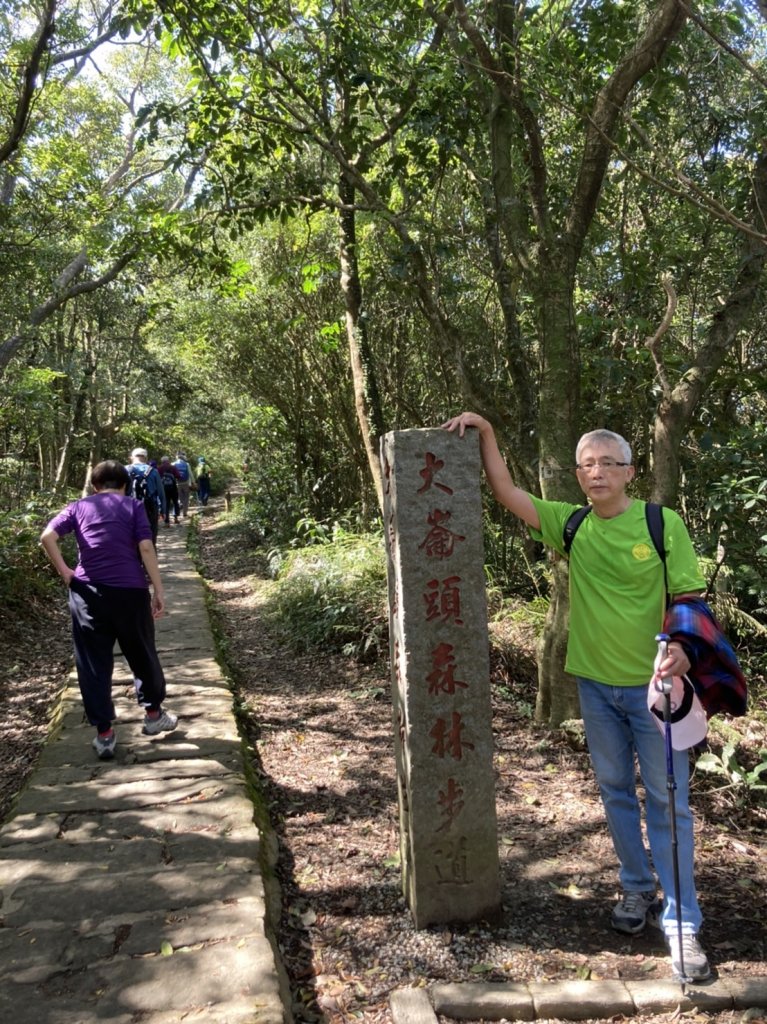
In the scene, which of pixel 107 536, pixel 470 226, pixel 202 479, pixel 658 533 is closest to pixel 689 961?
pixel 658 533

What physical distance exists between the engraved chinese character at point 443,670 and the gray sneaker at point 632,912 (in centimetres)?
108

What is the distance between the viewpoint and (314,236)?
1027cm

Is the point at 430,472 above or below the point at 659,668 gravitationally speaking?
above

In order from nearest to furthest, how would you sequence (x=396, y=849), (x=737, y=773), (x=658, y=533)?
(x=658, y=533) < (x=396, y=849) < (x=737, y=773)

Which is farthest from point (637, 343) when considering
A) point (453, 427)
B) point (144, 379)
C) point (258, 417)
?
point (144, 379)

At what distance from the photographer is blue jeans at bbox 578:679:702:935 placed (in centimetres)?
260

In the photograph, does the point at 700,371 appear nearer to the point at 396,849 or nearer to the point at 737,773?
the point at 737,773

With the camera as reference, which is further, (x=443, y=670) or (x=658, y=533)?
(x=443, y=670)

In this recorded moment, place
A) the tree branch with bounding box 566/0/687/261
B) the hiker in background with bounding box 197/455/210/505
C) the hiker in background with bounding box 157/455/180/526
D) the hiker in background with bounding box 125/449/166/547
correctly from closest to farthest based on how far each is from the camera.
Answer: the tree branch with bounding box 566/0/687/261 < the hiker in background with bounding box 125/449/166/547 < the hiker in background with bounding box 157/455/180/526 < the hiker in background with bounding box 197/455/210/505

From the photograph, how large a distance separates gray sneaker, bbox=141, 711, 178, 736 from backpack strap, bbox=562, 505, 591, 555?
117 inches

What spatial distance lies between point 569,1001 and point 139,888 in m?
1.72

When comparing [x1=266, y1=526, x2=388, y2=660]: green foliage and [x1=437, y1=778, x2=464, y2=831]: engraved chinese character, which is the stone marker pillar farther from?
[x1=266, y1=526, x2=388, y2=660]: green foliage

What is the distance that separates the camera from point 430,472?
2.81 m

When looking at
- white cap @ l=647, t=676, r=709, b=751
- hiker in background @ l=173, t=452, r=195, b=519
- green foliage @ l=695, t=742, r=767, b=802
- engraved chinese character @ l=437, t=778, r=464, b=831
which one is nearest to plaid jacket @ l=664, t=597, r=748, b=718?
white cap @ l=647, t=676, r=709, b=751
